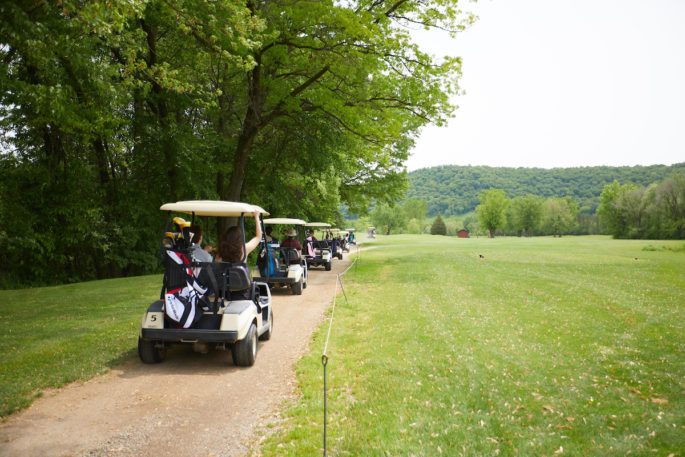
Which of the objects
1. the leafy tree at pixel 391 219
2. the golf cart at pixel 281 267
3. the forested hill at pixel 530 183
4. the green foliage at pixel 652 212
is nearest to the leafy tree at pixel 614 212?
the green foliage at pixel 652 212

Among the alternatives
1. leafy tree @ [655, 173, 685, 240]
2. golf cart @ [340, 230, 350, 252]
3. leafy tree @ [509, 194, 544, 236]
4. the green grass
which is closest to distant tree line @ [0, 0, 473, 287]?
the green grass

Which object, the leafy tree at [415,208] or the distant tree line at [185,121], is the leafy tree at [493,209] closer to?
the leafy tree at [415,208]

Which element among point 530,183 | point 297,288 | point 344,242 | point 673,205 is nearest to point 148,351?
point 297,288

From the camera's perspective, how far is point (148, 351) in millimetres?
5949

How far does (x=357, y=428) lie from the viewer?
13.9ft

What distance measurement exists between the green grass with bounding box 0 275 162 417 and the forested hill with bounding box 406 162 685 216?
109m

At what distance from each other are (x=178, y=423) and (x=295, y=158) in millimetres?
16072

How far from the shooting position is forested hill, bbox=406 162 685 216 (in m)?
130

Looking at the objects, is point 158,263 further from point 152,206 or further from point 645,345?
point 645,345

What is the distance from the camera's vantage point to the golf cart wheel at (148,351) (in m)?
5.94

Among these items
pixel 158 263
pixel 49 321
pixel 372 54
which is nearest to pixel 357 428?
pixel 49 321

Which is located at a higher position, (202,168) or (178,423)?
(202,168)

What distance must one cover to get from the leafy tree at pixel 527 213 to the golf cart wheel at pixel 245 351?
363 ft

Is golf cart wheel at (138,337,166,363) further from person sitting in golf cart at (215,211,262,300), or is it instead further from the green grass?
person sitting in golf cart at (215,211,262,300)
